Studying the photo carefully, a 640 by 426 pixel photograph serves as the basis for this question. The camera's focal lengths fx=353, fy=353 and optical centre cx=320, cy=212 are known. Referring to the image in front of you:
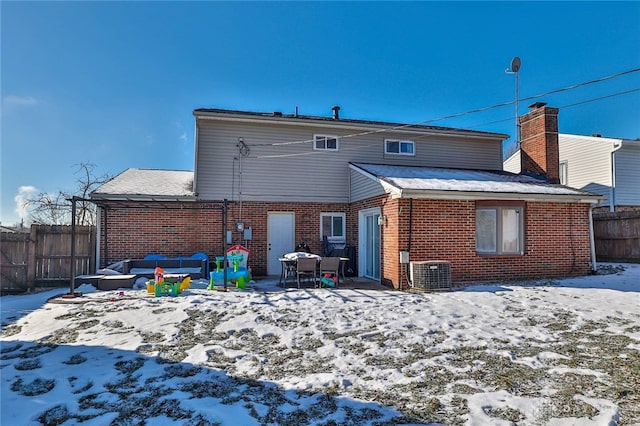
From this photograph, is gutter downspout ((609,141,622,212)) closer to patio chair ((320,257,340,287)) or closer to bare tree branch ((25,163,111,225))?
patio chair ((320,257,340,287))

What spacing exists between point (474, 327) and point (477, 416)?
9.49 feet

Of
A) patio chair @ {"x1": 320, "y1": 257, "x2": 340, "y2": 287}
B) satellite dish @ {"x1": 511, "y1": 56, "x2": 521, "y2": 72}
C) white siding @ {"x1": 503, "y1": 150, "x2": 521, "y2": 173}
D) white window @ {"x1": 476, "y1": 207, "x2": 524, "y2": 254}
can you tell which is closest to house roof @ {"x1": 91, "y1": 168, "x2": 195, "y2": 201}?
patio chair @ {"x1": 320, "y1": 257, "x2": 340, "y2": 287}

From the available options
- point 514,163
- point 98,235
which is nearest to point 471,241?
point 98,235

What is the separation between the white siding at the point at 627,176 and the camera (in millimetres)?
16594

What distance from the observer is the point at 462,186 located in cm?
996

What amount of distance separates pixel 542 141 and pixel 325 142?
7.73 metres

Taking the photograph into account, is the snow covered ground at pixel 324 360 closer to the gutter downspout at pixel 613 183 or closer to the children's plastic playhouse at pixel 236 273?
the children's plastic playhouse at pixel 236 273

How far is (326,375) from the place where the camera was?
162 inches

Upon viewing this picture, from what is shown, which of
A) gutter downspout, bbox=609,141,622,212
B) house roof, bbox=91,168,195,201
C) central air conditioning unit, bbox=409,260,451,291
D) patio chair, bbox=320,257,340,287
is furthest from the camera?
gutter downspout, bbox=609,141,622,212

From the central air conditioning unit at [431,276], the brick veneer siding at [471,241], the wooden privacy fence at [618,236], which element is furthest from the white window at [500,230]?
the wooden privacy fence at [618,236]

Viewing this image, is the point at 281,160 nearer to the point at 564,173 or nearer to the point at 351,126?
the point at 351,126

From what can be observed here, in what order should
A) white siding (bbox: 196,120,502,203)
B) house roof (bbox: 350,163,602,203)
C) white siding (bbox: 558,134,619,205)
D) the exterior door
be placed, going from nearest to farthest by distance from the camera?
house roof (bbox: 350,163,602,203) < the exterior door < white siding (bbox: 196,120,502,203) < white siding (bbox: 558,134,619,205)

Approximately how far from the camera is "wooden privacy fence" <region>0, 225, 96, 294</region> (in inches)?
393

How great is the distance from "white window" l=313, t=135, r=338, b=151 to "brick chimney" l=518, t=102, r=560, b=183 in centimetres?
715
